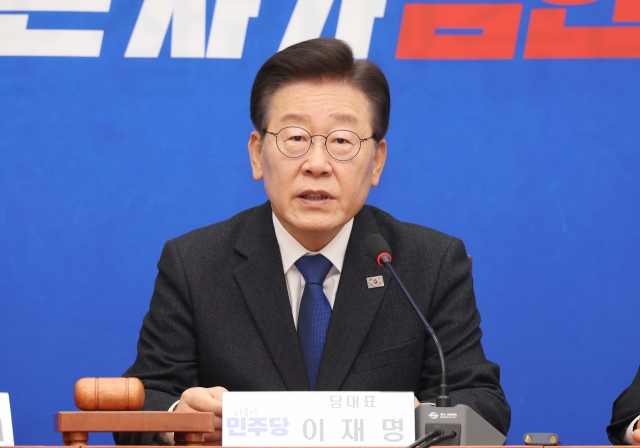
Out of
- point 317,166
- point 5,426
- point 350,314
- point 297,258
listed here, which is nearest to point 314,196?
point 317,166

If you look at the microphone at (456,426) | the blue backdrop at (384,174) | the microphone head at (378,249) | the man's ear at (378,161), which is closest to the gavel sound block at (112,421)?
the microphone at (456,426)

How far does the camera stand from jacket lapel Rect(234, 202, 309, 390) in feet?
6.75

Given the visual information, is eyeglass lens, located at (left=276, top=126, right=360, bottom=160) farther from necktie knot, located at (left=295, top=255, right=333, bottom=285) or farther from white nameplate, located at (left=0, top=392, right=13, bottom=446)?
white nameplate, located at (left=0, top=392, right=13, bottom=446)

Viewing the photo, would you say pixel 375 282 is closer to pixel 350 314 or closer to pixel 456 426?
pixel 350 314

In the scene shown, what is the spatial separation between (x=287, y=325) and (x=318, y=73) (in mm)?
605

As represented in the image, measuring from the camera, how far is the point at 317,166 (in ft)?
6.71

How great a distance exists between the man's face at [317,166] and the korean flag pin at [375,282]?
15 centimetres

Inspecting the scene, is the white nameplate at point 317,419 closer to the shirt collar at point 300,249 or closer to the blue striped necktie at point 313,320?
the blue striped necktie at point 313,320

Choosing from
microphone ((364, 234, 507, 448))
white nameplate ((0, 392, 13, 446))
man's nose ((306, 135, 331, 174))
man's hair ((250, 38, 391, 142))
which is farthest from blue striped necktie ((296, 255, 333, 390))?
white nameplate ((0, 392, 13, 446))

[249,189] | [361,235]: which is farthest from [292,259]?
[249,189]

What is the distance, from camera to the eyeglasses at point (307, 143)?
2.08 metres

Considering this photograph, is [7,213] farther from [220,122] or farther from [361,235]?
[361,235]

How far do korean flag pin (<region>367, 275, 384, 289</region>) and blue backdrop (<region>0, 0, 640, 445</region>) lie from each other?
723 mm

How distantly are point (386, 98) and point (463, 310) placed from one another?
558 mm
